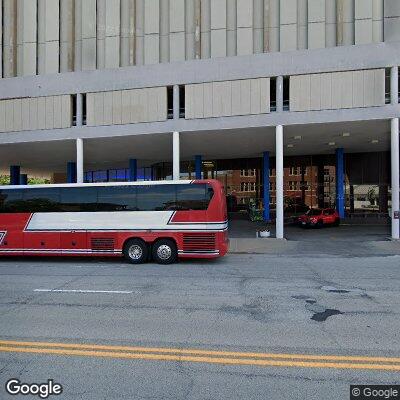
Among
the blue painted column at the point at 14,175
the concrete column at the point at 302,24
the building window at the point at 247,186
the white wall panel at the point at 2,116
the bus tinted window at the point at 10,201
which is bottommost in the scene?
the bus tinted window at the point at 10,201

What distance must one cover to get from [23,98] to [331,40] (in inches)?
696

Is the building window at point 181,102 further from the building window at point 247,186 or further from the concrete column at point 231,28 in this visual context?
the building window at point 247,186

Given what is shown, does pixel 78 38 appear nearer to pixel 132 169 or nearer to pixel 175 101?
pixel 175 101

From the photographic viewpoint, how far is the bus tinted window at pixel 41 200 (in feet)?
40.2

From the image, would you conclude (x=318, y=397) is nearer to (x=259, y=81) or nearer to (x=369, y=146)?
(x=259, y=81)

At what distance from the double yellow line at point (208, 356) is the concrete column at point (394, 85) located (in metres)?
15.7

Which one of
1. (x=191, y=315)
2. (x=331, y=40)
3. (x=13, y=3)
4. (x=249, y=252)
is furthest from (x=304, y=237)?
(x=13, y=3)

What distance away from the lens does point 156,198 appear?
1175 cm

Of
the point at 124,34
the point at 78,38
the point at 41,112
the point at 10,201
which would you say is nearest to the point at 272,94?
the point at 124,34

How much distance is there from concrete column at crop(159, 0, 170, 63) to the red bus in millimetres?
10266

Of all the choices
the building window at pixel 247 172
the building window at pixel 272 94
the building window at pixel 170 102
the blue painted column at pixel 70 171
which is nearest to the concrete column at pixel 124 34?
the building window at pixel 170 102

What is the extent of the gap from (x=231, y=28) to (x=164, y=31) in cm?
384

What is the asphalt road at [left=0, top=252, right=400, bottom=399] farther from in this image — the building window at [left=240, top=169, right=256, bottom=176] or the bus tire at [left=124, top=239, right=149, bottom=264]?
the building window at [left=240, top=169, right=256, bottom=176]

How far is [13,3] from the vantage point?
20.2 m
